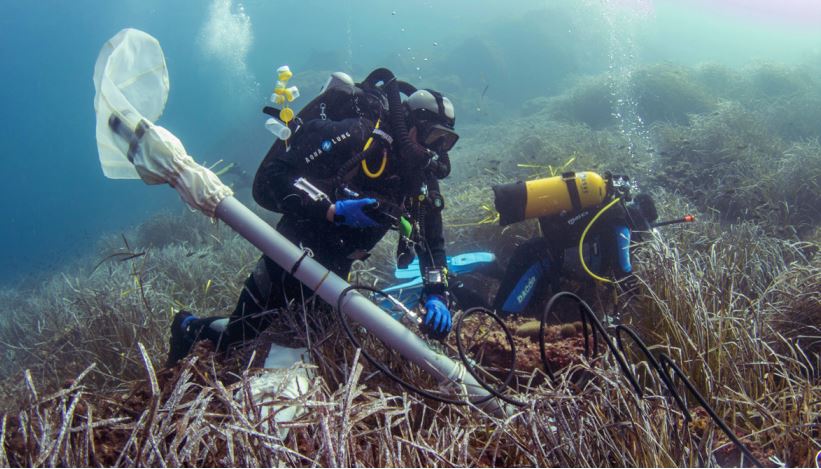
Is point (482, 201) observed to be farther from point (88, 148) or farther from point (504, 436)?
point (88, 148)

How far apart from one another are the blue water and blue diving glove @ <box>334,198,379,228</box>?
61.3ft

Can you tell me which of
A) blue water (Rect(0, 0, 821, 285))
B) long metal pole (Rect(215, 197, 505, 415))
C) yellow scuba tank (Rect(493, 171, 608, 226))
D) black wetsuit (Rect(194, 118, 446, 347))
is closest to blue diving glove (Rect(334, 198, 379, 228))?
black wetsuit (Rect(194, 118, 446, 347))

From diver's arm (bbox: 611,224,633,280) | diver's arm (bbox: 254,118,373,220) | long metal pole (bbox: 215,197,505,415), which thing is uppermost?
diver's arm (bbox: 254,118,373,220)

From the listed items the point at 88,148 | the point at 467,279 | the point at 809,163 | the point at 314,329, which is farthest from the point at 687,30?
the point at 88,148

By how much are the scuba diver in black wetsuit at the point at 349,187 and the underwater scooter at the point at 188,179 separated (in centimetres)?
44

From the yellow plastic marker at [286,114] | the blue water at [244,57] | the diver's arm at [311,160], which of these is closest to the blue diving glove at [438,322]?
the diver's arm at [311,160]

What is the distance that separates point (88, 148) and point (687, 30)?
102 metres

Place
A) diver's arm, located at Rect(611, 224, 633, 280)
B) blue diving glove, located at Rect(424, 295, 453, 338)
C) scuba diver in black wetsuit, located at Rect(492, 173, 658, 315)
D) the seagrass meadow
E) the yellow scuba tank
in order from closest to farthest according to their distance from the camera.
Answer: the seagrass meadow < blue diving glove, located at Rect(424, 295, 453, 338) < diver's arm, located at Rect(611, 224, 633, 280) < scuba diver in black wetsuit, located at Rect(492, 173, 658, 315) < the yellow scuba tank

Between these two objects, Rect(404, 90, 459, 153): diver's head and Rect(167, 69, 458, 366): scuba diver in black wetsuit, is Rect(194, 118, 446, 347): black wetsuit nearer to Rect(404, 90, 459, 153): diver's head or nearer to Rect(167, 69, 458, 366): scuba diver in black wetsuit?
Rect(167, 69, 458, 366): scuba diver in black wetsuit

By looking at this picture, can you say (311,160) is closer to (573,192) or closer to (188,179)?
(188,179)

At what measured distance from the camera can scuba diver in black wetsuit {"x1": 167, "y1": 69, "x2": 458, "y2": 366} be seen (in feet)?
9.11

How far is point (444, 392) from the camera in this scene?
2.04m

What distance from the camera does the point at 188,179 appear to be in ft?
7.13

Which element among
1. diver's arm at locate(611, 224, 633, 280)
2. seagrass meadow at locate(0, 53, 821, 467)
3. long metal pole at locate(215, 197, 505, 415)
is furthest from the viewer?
diver's arm at locate(611, 224, 633, 280)
